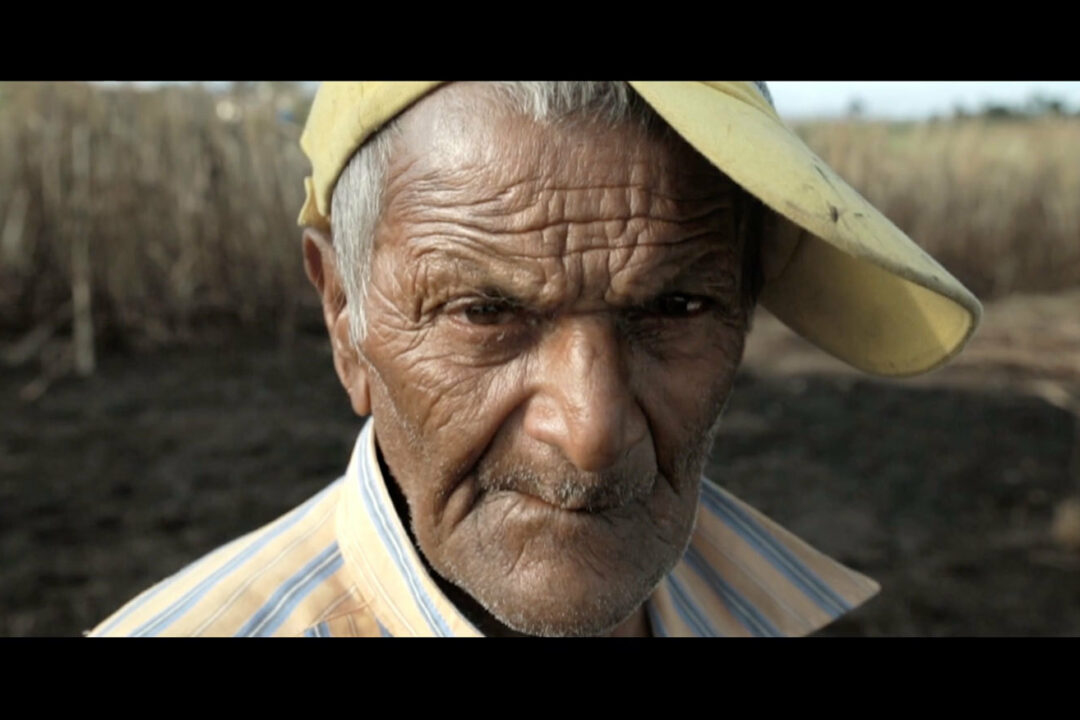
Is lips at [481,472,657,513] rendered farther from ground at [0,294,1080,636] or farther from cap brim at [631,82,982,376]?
ground at [0,294,1080,636]

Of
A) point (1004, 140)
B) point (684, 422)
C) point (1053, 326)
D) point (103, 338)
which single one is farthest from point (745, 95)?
point (1004, 140)

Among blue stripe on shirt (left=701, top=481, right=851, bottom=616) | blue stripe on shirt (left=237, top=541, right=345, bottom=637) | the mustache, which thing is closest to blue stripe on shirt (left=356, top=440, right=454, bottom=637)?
blue stripe on shirt (left=237, top=541, right=345, bottom=637)

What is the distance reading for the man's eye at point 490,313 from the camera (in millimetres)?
1516

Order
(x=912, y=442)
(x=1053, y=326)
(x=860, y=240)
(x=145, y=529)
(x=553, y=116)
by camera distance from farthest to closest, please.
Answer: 1. (x=1053, y=326)
2. (x=912, y=442)
3. (x=145, y=529)
4. (x=553, y=116)
5. (x=860, y=240)

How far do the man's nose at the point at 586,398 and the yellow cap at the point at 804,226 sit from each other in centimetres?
31

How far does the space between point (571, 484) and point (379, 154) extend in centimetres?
59

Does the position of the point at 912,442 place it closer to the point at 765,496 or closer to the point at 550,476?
the point at 765,496

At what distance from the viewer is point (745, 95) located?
1477 millimetres

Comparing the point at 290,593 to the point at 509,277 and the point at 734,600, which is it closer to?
the point at 509,277

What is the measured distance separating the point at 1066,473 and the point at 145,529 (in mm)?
6444

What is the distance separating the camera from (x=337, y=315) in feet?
6.01

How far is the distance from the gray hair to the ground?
3.93 metres

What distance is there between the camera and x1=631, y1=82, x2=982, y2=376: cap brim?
132 centimetres

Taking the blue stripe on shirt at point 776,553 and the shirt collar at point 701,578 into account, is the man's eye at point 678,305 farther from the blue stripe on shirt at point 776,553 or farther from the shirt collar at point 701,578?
the blue stripe on shirt at point 776,553
